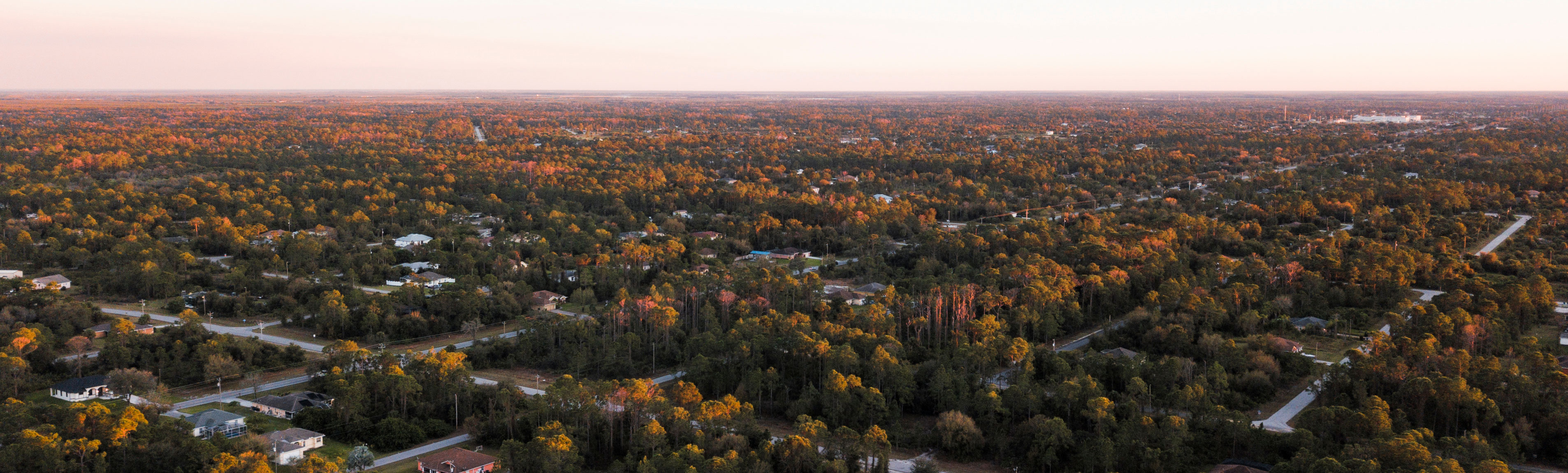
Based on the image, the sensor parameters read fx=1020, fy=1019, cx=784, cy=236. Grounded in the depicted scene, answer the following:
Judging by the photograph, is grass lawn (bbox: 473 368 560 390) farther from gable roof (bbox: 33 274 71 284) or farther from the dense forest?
gable roof (bbox: 33 274 71 284)

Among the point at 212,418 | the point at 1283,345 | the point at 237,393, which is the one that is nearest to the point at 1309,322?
the point at 1283,345

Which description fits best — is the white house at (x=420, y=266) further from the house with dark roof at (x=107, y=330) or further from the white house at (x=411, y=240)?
the house with dark roof at (x=107, y=330)

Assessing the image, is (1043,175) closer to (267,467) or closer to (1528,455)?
(1528,455)

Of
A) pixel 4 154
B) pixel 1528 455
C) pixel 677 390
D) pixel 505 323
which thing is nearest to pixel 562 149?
pixel 4 154

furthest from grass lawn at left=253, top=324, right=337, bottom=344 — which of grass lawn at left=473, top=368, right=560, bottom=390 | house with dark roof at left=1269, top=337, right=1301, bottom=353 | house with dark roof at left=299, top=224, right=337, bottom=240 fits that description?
house with dark roof at left=1269, top=337, right=1301, bottom=353

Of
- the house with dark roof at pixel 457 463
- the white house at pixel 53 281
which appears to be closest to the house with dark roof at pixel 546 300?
the house with dark roof at pixel 457 463

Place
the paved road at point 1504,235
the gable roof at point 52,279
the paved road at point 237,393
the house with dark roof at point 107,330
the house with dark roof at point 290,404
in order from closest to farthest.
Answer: the house with dark roof at point 290,404 < the paved road at point 237,393 < the house with dark roof at point 107,330 < the gable roof at point 52,279 < the paved road at point 1504,235
